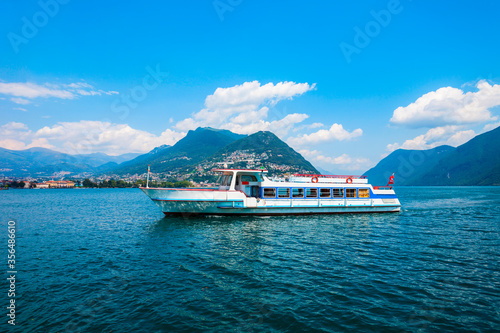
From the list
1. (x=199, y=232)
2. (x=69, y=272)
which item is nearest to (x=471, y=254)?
(x=199, y=232)

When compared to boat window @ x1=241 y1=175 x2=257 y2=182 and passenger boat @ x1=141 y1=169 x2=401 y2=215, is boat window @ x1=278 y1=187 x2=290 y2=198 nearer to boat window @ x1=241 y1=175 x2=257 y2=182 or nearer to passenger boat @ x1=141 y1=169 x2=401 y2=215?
passenger boat @ x1=141 y1=169 x2=401 y2=215

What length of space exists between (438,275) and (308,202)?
19.8m

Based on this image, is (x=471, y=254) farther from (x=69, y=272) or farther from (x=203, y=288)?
(x=69, y=272)

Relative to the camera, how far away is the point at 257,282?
12.1m

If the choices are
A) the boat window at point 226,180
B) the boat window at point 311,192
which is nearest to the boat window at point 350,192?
the boat window at point 311,192

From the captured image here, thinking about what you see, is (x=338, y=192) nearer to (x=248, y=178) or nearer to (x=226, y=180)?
(x=248, y=178)

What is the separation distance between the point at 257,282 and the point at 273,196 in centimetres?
1981

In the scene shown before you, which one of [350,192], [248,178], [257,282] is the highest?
[248,178]

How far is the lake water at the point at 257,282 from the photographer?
28.7ft

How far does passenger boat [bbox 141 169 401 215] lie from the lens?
29.0m

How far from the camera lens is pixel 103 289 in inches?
443

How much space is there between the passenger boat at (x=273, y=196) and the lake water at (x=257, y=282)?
22.5ft

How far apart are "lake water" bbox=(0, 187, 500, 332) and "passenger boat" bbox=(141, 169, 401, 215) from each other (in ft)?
22.5

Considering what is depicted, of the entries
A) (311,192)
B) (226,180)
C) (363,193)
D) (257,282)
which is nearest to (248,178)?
(226,180)
